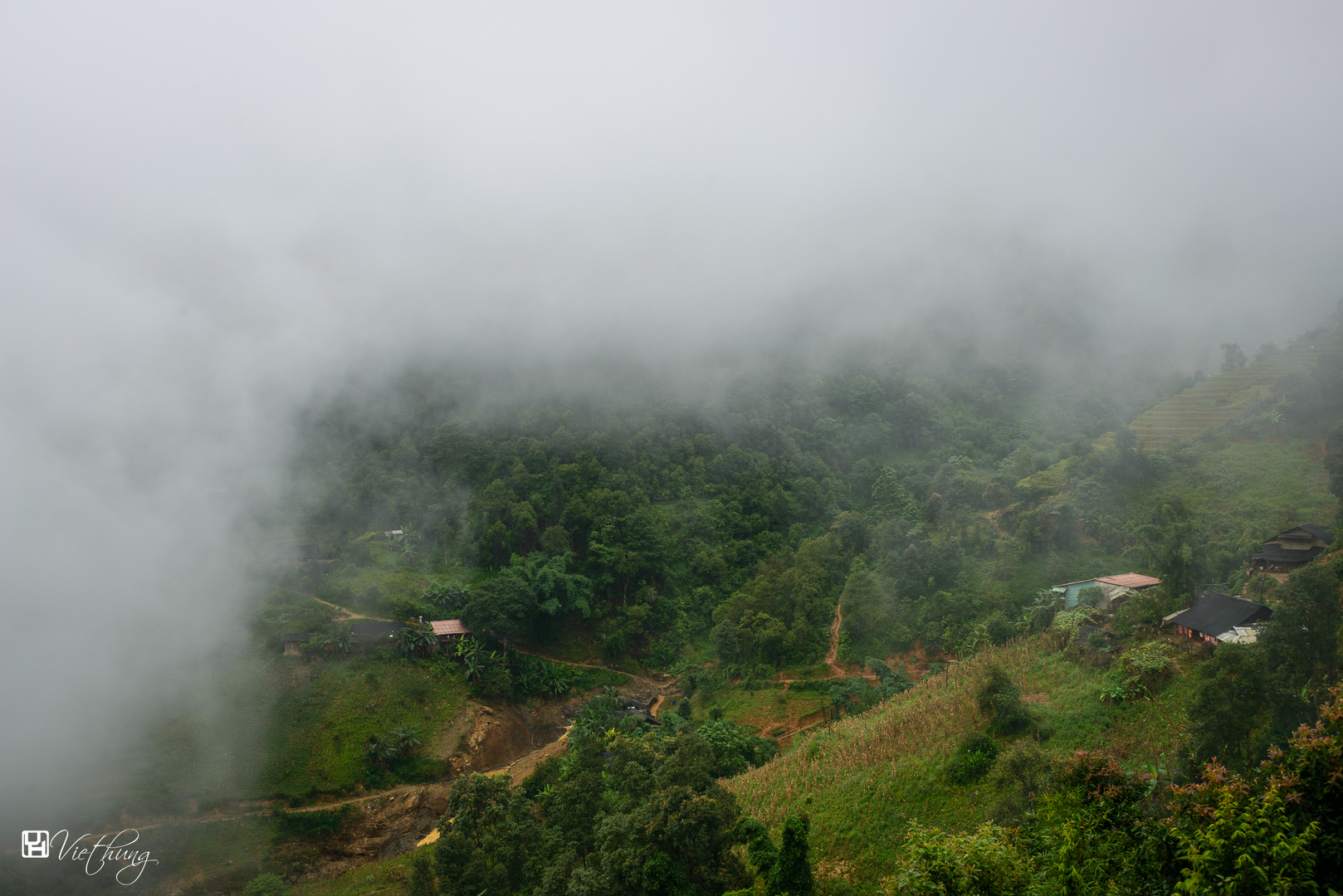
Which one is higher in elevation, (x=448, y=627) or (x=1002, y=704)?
(x=1002, y=704)

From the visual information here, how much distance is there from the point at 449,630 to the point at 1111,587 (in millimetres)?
41210

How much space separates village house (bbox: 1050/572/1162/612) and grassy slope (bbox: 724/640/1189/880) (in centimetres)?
581

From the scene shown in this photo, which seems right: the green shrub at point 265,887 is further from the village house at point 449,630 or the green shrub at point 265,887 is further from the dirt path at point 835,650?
the dirt path at point 835,650

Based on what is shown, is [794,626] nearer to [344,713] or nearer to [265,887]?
[344,713]

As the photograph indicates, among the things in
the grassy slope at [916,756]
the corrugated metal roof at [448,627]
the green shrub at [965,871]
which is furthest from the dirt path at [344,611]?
the green shrub at [965,871]

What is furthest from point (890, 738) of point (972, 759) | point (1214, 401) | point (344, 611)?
point (1214, 401)

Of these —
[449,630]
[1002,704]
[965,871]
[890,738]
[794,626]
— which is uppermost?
[965,871]

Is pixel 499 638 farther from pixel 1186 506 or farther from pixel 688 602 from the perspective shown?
pixel 1186 506

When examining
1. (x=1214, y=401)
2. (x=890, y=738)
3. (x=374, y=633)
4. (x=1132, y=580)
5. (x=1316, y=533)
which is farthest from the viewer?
(x=1214, y=401)

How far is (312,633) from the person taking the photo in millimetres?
42188

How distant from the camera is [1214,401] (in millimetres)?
55812

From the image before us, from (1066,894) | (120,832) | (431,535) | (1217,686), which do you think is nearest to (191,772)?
(120,832)

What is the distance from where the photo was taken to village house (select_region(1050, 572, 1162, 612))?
29594 mm

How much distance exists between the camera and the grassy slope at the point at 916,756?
741 inches
